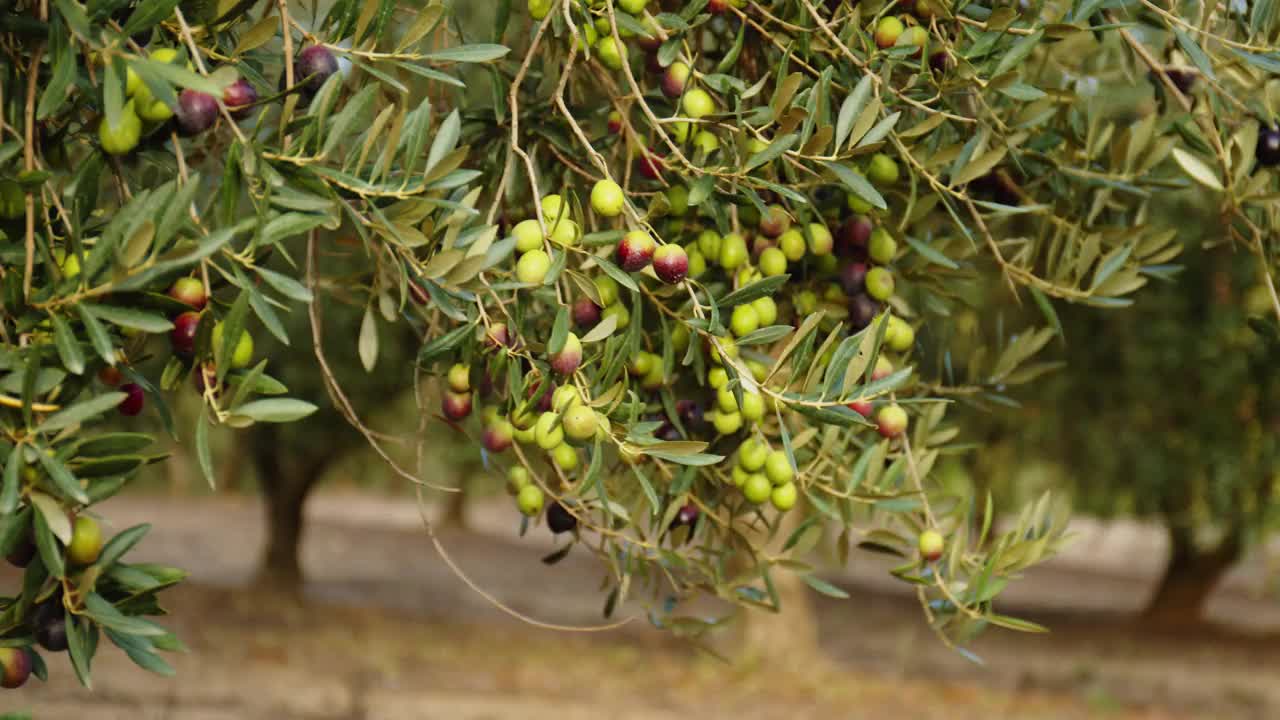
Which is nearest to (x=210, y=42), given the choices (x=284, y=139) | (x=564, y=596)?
(x=284, y=139)

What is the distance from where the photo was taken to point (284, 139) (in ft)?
3.76

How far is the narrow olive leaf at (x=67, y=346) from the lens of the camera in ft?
3.26

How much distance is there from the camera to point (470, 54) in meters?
1.30

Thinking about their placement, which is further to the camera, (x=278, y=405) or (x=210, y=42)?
(x=210, y=42)

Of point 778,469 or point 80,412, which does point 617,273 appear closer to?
point 778,469

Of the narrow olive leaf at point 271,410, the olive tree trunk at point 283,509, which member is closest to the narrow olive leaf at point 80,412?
the narrow olive leaf at point 271,410

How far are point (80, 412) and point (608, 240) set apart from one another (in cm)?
60

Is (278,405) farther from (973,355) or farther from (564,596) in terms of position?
(564,596)

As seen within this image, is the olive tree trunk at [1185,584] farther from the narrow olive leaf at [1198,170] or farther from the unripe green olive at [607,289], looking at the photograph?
the unripe green olive at [607,289]

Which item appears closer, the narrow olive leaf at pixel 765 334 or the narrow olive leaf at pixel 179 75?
the narrow olive leaf at pixel 179 75

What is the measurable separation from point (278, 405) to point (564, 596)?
16.0 meters

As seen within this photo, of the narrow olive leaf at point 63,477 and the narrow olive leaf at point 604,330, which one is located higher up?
the narrow olive leaf at point 63,477

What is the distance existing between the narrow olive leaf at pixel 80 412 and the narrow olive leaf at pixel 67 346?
0.03 meters

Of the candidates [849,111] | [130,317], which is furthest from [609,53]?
[130,317]
